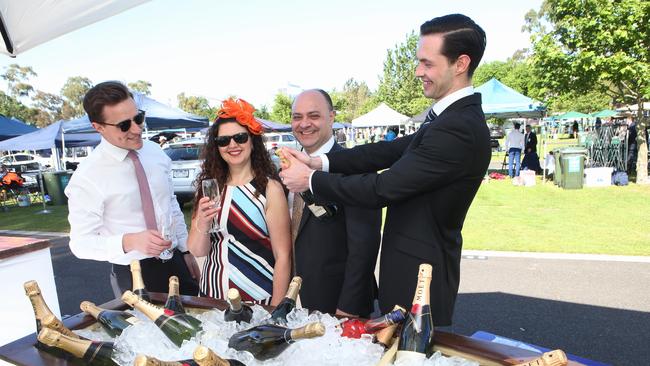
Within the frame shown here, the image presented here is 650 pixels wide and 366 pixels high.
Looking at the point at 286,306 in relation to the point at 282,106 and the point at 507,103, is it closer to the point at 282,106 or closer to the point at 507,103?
the point at 507,103

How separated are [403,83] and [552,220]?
37928 mm

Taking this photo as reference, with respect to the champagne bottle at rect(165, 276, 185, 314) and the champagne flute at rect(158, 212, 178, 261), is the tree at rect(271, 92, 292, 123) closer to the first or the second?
the champagne flute at rect(158, 212, 178, 261)

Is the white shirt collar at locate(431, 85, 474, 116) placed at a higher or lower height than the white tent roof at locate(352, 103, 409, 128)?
lower

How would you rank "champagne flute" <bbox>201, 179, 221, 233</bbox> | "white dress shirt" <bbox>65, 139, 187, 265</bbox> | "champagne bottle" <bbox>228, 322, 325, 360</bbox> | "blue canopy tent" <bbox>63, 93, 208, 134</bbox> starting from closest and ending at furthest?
"champagne bottle" <bbox>228, 322, 325, 360</bbox> < "champagne flute" <bbox>201, 179, 221, 233</bbox> < "white dress shirt" <bbox>65, 139, 187, 265</bbox> < "blue canopy tent" <bbox>63, 93, 208, 134</bbox>

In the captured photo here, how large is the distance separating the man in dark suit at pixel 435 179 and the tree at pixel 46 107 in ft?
244

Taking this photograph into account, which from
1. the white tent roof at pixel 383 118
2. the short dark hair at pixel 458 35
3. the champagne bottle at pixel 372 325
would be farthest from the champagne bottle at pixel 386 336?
the white tent roof at pixel 383 118

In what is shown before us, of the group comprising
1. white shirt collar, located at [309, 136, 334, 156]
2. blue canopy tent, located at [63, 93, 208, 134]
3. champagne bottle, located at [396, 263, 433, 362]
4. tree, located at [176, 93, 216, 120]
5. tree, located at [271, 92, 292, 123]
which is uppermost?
tree, located at [176, 93, 216, 120]

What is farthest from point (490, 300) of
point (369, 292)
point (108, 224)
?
point (108, 224)

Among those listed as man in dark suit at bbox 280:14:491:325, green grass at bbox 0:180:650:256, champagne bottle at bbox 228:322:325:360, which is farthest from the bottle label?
green grass at bbox 0:180:650:256

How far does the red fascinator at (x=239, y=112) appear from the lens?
2289mm

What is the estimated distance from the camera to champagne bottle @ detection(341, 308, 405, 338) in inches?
51.1

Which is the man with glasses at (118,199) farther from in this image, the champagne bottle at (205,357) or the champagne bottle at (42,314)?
the champagne bottle at (205,357)

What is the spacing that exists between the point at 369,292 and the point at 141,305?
109cm

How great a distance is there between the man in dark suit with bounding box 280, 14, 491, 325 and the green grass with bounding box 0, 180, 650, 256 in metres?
5.11
